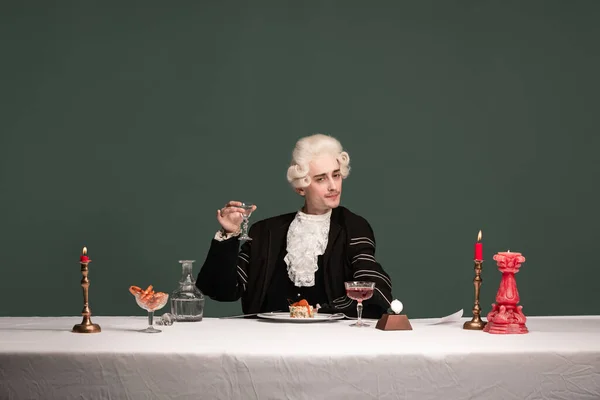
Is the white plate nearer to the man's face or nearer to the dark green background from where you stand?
the man's face

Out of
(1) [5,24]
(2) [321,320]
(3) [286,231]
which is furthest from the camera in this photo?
(1) [5,24]

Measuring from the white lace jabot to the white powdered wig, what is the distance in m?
0.21

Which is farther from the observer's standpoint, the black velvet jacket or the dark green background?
the dark green background

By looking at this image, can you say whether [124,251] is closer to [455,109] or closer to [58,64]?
[58,64]

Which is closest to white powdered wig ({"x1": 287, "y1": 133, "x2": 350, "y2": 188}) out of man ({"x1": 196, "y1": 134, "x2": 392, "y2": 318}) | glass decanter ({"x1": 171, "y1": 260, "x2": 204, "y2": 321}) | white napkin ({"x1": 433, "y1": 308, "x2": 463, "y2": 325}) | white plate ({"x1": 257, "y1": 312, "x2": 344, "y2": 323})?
man ({"x1": 196, "y1": 134, "x2": 392, "y2": 318})

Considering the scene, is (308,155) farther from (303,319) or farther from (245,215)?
(303,319)

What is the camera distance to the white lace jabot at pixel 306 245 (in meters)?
3.84

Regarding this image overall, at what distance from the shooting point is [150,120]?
4.88 m

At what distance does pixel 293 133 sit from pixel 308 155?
1080 mm

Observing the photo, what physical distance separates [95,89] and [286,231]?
5.35 feet

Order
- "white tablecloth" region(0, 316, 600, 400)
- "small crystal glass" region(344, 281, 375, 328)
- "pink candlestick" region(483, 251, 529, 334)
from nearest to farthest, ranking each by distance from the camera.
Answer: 1. "white tablecloth" region(0, 316, 600, 400)
2. "pink candlestick" region(483, 251, 529, 334)
3. "small crystal glass" region(344, 281, 375, 328)

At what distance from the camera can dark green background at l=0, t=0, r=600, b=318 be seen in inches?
191

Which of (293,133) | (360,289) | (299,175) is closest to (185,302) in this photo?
(360,289)

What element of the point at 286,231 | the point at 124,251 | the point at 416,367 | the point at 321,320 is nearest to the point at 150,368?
the point at 416,367
